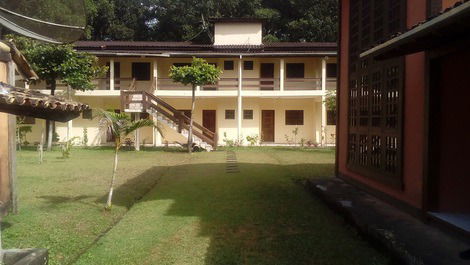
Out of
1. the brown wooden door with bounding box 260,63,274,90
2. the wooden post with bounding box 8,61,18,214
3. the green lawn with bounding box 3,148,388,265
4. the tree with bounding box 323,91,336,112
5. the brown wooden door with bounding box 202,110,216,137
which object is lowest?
the green lawn with bounding box 3,148,388,265

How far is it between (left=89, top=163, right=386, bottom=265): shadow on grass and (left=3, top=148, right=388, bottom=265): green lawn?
13 millimetres

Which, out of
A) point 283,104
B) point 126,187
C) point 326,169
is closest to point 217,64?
point 283,104

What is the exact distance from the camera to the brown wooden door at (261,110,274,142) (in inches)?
984

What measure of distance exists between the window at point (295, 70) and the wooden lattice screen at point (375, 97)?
1579 cm

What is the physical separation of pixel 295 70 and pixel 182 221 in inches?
763

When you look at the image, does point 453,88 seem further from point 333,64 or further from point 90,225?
point 333,64

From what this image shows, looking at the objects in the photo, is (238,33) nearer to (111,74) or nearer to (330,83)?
(330,83)

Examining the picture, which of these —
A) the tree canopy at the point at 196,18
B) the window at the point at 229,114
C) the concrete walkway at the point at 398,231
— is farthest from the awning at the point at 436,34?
the tree canopy at the point at 196,18

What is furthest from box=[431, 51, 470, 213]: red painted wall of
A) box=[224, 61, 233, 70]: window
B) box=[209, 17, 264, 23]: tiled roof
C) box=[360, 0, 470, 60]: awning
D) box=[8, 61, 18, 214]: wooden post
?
box=[209, 17, 264, 23]: tiled roof

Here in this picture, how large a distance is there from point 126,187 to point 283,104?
51.5 feet

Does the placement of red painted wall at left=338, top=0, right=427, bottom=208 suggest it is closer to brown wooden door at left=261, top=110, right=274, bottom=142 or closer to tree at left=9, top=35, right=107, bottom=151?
tree at left=9, top=35, right=107, bottom=151

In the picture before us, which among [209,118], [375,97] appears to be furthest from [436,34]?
[209,118]

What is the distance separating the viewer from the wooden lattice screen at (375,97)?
22.4 ft

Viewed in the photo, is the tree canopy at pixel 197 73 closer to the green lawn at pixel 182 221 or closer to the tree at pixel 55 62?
the tree at pixel 55 62
